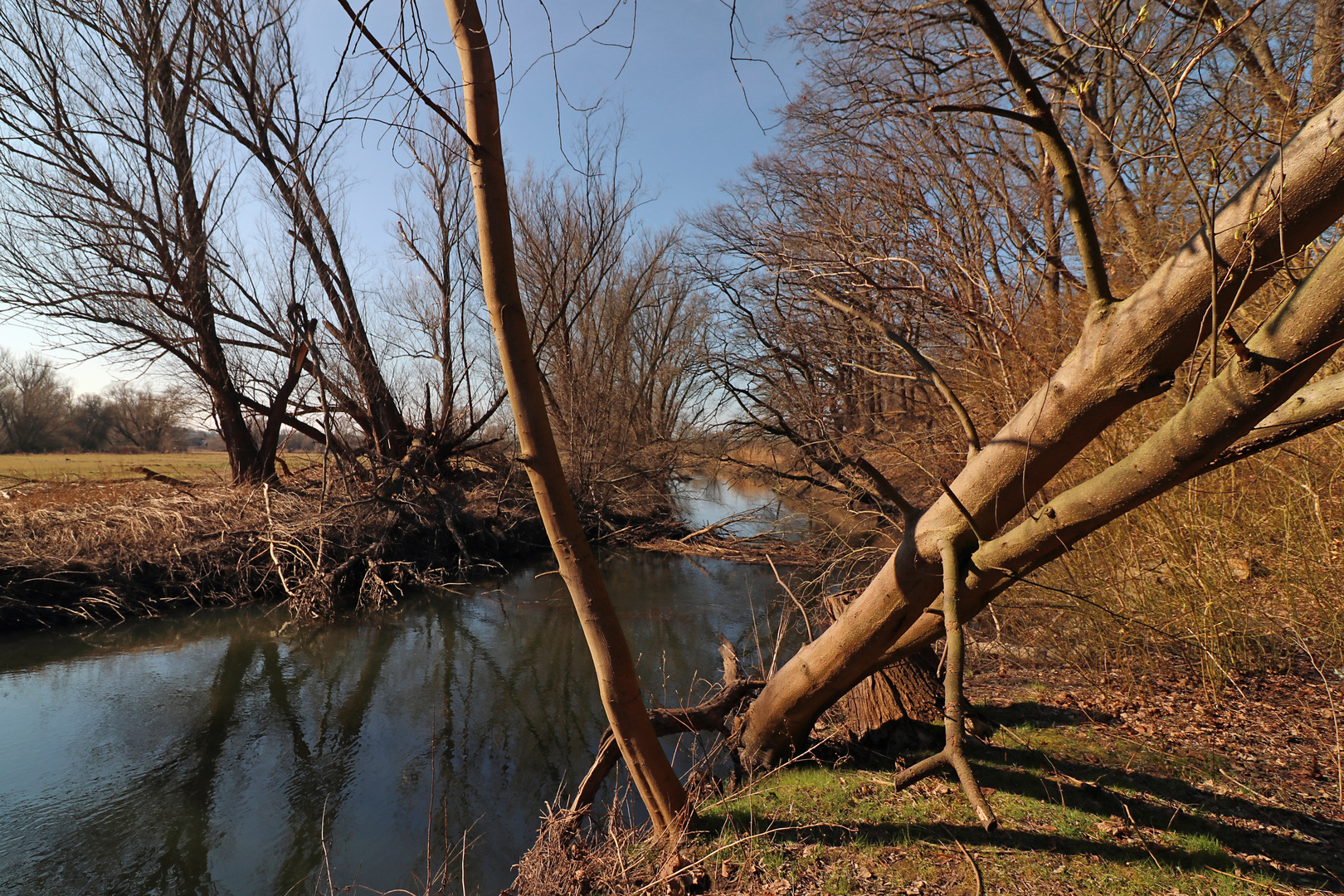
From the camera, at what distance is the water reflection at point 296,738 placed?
4.29m

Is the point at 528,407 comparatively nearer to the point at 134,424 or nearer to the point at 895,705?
the point at 895,705

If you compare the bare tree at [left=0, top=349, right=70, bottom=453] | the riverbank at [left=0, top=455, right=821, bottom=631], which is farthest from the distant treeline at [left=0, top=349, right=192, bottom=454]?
Answer: the riverbank at [left=0, top=455, right=821, bottom=631]

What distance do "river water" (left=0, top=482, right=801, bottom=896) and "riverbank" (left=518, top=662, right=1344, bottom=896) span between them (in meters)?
1.49

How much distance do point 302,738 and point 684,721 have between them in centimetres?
393

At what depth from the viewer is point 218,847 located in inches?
173

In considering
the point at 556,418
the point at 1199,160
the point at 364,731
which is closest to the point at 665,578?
the point at 556,418

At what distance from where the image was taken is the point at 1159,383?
80.9 inches

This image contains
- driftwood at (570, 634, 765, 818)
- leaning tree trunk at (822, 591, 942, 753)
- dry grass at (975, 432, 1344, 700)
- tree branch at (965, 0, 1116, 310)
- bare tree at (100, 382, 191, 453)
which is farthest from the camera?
bare tree at (100, 382, 191, 453)

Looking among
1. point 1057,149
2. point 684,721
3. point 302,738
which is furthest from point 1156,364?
point 302,738

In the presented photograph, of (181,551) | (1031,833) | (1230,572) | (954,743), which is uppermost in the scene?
(954,743)

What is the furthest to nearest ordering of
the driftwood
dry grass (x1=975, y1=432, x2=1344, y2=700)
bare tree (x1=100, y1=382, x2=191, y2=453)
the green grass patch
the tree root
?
bare tree (x1=100, y1=382, x2=191, y2=453), dry grass (x1=975, y1=432, x2=1344, y2=700), the driftwood, the green grass patch, the tree root

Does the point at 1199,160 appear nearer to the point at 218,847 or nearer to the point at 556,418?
the point at 218,847

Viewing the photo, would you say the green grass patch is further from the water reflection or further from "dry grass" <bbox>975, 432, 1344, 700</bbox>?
the water reflection

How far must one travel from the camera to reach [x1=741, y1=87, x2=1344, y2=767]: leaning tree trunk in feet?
5.81
